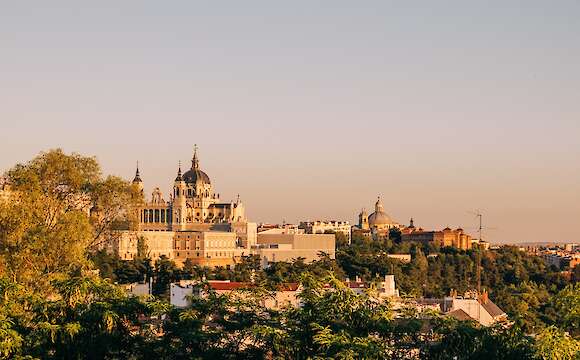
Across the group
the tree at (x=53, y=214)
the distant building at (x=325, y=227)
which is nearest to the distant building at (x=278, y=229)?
the distant building at (x=325, y=227)

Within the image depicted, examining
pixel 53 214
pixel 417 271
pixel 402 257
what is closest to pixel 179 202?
pixel 402 257

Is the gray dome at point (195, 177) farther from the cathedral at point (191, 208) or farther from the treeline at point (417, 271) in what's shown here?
the treeline at point (417, 271)

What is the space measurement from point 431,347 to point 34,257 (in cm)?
1653

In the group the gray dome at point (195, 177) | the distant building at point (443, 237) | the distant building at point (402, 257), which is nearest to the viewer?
the distant building at point (402, 257)

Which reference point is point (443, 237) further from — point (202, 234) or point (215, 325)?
point (215, 325)

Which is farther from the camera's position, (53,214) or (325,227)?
(325,227)

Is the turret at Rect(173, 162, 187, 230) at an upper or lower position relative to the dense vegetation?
upper

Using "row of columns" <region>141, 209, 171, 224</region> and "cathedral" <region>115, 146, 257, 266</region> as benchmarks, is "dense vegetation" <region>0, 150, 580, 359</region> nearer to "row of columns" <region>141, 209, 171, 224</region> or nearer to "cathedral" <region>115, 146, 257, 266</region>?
"cathedral" <region>115, 146, 257, 266</region>

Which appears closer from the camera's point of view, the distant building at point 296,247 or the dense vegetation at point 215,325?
the dense vegetation at point 215,325

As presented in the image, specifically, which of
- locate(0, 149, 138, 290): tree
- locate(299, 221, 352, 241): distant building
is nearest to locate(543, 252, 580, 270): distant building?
locate(299, 221, 352, 241): distant building

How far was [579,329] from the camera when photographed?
33.7 metres

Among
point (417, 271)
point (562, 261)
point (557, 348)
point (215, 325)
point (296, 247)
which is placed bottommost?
point (557, 348)

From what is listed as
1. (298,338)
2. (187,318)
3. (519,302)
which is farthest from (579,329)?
(519,302)

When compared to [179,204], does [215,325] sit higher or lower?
lower
